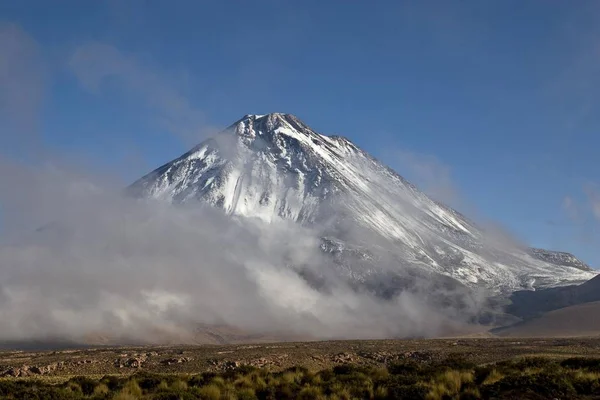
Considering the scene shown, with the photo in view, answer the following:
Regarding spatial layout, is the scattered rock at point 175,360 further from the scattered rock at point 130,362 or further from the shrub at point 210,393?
the shrub at point 210,393

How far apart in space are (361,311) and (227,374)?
124935mm

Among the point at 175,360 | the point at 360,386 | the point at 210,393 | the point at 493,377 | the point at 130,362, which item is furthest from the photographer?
the point at 175,360

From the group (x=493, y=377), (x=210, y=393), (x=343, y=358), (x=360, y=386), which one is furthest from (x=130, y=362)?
(x=493, y=377)

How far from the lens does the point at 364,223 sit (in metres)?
196

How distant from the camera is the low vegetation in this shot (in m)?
14.8

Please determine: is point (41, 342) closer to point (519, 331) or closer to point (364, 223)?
point (519, 331)

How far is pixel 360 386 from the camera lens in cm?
1670

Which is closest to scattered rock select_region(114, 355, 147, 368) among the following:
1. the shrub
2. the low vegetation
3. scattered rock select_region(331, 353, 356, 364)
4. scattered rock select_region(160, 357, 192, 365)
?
scattered rock select_region(160, 357, 192, 365)

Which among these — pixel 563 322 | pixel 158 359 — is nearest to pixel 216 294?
pixel 563 322

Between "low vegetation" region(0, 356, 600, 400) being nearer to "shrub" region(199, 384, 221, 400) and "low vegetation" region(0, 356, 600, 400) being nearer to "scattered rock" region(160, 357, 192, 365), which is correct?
"shrub" region(199, 384, 221, 400)

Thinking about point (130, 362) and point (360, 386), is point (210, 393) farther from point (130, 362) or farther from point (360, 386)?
point (130, 362)

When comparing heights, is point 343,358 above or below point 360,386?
below

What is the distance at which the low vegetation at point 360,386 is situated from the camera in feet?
48.5

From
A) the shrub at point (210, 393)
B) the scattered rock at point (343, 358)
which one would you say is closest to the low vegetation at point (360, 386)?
the shrub at point (210, 393)
